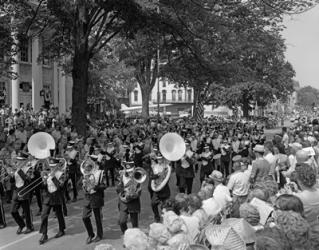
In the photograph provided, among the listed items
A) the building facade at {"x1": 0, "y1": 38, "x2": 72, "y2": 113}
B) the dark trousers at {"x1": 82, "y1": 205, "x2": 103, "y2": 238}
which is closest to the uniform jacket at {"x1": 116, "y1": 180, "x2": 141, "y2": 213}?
the dark trousers at {"x1": 82, "y1": 205, "x2": 103, "y2": 238}

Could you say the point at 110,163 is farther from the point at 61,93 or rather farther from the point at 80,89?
the point at 61,93

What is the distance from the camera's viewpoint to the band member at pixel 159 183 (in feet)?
31.9

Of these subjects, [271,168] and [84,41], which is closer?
[271,168]

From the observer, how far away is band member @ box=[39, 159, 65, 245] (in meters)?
8.77

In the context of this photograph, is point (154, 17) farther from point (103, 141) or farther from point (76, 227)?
point (76, 227)

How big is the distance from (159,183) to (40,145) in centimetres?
306

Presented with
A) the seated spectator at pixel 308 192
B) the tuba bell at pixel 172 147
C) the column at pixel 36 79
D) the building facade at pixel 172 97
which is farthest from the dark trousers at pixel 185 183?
the building facade at pixel 172 97

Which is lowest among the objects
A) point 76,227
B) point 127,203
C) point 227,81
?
point 76,227

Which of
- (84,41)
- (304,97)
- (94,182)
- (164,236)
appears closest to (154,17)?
(84,41)

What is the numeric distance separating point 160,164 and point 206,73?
11023 millimetres

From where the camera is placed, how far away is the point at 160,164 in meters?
9.92

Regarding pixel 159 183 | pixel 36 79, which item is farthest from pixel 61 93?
pixel 159 183

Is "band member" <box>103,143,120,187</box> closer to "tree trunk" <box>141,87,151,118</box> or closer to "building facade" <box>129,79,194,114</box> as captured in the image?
"tree trunk" <box>141,87,151,118</box>

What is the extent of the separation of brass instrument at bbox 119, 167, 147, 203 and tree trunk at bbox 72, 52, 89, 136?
32.2ft
